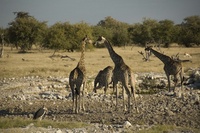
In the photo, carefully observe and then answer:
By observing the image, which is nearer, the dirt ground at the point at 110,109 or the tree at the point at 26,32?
the dirt ground at the point at 110,109

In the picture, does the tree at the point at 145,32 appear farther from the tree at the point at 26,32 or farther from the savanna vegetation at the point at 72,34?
the tree at the point at 26,32

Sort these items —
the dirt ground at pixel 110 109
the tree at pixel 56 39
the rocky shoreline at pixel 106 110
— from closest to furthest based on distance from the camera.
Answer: the rocky shoreline at pixel 106 110
the dirt ground at pixel 110 109
the tree at pixel 56 39

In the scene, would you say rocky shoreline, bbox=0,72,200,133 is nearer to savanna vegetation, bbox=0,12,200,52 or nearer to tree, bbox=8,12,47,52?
savanna vegetation, bbox=0,12,200,52

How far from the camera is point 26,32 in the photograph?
6419 cm

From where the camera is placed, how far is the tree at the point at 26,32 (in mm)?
63875

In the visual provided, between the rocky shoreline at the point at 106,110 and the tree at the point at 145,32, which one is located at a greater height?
the tree at the point at 145,32

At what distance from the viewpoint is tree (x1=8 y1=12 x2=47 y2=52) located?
63875 millimetres

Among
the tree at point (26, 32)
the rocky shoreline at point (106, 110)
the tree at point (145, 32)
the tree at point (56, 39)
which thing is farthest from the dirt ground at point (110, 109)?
the tree at point (145, 32)

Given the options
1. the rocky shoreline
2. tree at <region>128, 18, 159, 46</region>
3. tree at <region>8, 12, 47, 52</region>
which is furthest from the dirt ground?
tree at <region>128, 18, 159, 46</region>

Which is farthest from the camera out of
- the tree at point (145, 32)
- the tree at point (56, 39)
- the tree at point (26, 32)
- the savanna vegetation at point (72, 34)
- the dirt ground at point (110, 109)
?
the tree at point (145, 32)

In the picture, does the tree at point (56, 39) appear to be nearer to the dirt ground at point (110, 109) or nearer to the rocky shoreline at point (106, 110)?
the rocky shoreline at point (106, 110)

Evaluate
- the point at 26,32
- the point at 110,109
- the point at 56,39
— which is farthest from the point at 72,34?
the point at 110,109

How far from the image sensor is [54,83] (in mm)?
22656

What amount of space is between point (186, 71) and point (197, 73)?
185 inches
